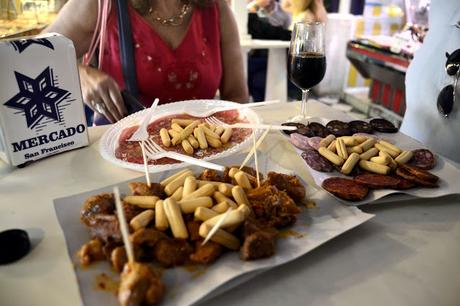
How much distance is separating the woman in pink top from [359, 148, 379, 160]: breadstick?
2.36 feet

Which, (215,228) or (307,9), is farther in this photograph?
(307,9)

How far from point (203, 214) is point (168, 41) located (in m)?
0.90

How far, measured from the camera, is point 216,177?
0.66 metres

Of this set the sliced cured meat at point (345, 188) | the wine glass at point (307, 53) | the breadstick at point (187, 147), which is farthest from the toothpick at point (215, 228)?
the wine glass at point (307, 53)

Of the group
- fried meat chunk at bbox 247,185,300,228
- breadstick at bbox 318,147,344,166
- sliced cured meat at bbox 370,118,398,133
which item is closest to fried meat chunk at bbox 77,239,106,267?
fried meat chunk at bbox 247,185,300,228

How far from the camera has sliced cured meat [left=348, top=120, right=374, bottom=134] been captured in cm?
89

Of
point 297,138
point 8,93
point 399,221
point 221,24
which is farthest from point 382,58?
point 8,93

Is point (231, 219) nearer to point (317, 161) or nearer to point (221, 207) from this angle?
point (221, 207)

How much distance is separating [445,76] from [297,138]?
43 centimetres

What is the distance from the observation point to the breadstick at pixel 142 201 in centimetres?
57

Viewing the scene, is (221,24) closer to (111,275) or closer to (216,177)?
(216,177)

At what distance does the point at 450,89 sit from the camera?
2.90ft

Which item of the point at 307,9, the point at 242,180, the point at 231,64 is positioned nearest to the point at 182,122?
the point at 242,180

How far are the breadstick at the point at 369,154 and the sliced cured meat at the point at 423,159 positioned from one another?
0.07 metres
